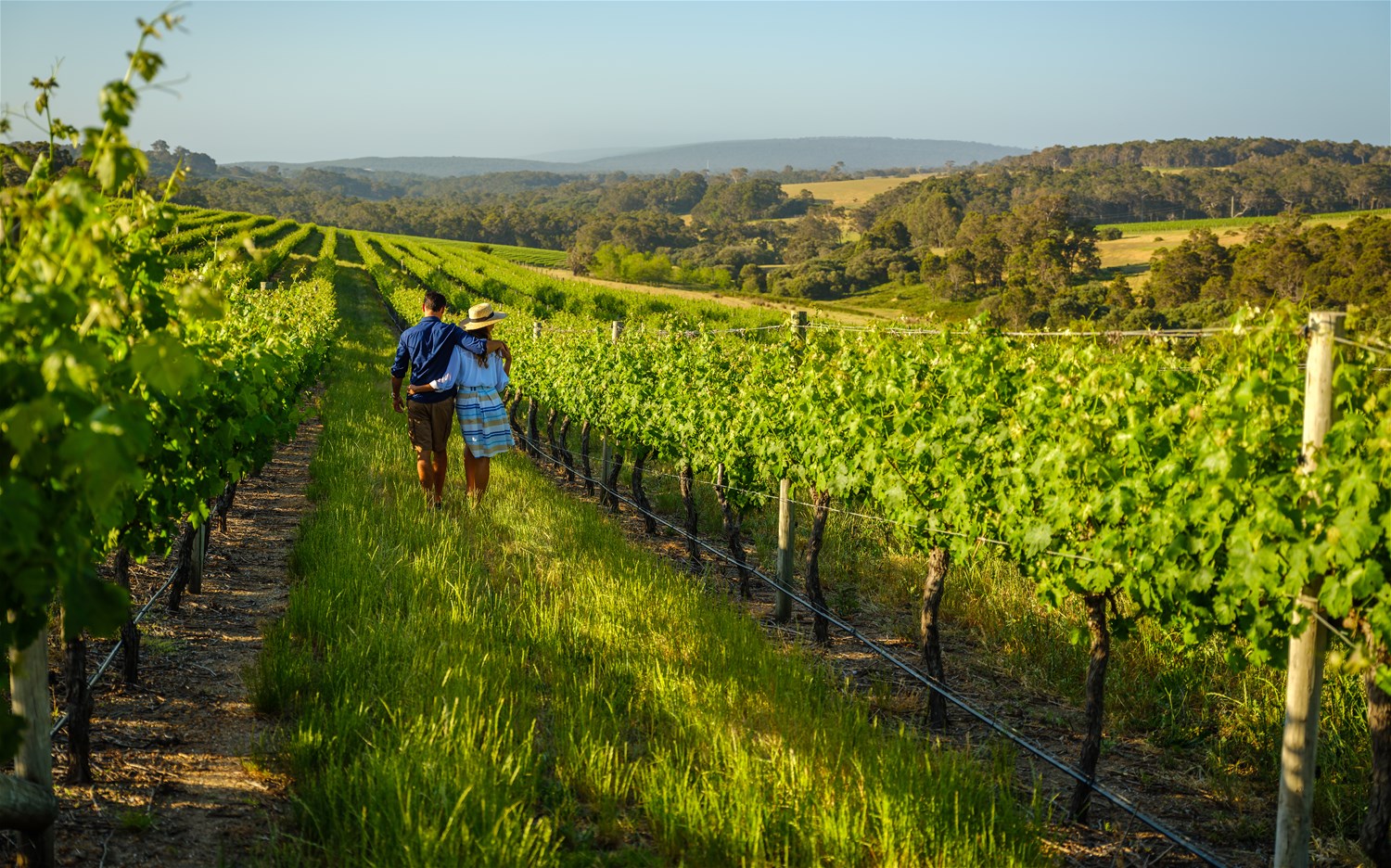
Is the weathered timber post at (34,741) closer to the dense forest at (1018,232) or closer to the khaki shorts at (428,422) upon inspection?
the dense forest at (1018,232)

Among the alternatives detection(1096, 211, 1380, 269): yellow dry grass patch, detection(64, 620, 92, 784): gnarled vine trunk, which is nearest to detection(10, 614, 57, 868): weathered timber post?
detection(64, 620, 92, 784): gnarled vine trunk

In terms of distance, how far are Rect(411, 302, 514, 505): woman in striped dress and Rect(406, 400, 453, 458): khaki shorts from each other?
0.41 ft

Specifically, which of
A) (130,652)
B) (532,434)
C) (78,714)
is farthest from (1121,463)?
(532,434)

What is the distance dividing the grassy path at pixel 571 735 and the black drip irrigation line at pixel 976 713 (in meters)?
0.34

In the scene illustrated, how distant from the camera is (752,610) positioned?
7.37 meters

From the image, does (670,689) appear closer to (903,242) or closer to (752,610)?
(752,610)

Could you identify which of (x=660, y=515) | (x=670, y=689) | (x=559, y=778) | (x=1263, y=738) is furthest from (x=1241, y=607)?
(x=660, y=515)

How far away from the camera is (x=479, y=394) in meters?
8.34

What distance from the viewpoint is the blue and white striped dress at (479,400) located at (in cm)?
815

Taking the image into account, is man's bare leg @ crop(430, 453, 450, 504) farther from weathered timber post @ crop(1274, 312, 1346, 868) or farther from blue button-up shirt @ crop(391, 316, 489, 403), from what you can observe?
weathered timber post @ crop(1274, 312, 1346, 868)

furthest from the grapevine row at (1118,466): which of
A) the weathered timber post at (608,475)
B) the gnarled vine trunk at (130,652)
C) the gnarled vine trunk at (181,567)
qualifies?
the weathered timber post at (608,475)

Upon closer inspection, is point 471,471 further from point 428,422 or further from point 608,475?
point 608,475

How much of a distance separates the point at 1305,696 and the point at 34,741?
4085 mm

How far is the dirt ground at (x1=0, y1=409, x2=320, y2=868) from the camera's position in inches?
129
